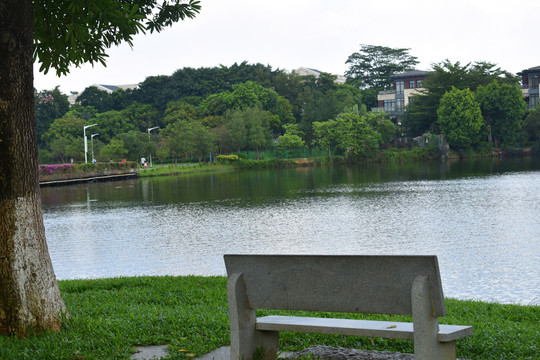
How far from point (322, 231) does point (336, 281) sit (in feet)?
51.6

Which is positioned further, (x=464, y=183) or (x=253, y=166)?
(x=253, y=166)

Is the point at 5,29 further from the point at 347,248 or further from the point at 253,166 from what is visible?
the point at 253,166

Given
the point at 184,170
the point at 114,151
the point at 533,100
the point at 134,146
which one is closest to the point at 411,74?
the point at 533,100

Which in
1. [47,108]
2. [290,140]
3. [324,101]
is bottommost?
[290,140]

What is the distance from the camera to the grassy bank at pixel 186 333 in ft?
15.6

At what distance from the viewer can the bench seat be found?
144 inches

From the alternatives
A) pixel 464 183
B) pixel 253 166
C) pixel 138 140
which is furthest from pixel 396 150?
pixel 464 183

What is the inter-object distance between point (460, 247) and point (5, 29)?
12075 mm

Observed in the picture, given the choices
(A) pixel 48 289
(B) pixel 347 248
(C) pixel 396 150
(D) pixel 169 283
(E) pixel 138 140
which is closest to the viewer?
(A) pixel 48 289

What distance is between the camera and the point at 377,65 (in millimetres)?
103875

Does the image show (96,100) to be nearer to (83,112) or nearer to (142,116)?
(83,112)

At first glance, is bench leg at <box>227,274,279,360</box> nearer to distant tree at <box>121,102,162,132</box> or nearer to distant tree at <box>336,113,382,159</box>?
distant tree at <box>336,113,382,159</box>

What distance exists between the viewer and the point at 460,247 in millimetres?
15047

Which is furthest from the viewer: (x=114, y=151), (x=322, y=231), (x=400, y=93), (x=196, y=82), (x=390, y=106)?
(x=196, y=82)
